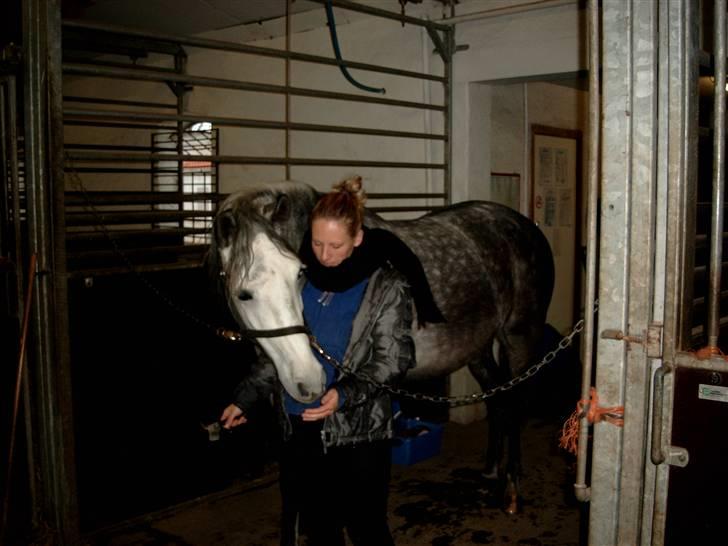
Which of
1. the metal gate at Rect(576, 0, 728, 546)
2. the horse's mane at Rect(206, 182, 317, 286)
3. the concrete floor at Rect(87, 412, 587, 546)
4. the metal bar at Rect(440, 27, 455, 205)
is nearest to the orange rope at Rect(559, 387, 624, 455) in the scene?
the metal gate at Rect(576, 0, 728, 546)

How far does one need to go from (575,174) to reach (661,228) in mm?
4597

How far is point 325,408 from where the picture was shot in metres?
2.07

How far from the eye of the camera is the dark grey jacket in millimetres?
2150

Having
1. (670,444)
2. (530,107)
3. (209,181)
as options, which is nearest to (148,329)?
(670,444)

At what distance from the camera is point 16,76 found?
285cm

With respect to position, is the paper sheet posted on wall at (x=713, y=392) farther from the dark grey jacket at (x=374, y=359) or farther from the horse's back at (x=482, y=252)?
the horse's back at (x=482, y=252)

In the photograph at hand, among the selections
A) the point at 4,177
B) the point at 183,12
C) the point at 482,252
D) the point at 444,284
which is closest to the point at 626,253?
the point at 444,284

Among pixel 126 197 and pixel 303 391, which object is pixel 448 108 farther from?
pixel 303 391

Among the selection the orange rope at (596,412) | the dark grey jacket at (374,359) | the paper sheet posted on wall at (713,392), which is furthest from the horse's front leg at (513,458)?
the paper sheet posted on wall at (713,392)

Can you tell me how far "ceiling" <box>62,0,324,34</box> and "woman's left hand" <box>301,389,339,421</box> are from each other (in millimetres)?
3823

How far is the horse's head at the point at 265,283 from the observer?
2.15 metres

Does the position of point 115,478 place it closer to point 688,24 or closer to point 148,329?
point 148,329

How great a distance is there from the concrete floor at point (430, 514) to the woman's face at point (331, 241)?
1.46 metres

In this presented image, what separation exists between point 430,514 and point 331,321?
1.57 m
